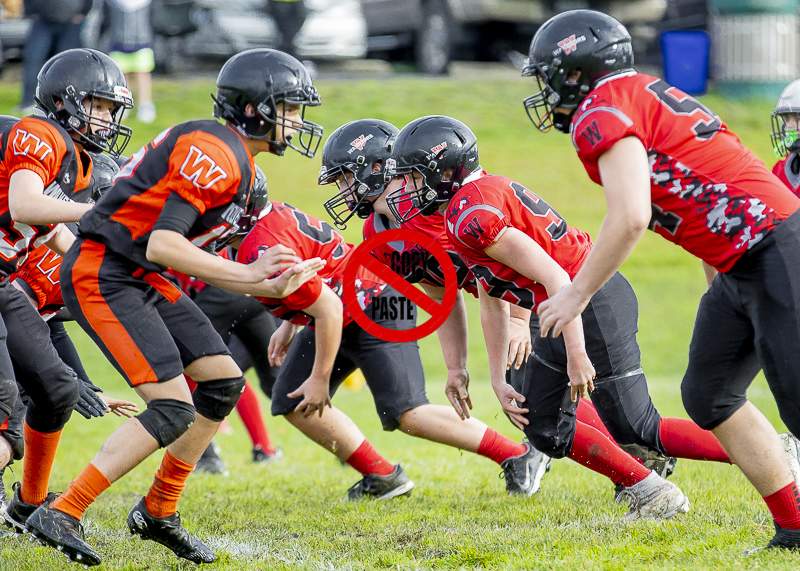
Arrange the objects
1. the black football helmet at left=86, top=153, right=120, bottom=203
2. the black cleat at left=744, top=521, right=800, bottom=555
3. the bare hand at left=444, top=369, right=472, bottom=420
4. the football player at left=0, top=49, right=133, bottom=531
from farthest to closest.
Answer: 1. the black football helmet at left=86, top=153, right=120, bottom=203
2. the bare hand at left=444, top=369, right=472, bottom=420
3. the football player at left=0, top=49, right=133, bottom=531
4. the black cleat at left=744, top=521, right=800, bottom=555

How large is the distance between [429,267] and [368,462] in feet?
3.99

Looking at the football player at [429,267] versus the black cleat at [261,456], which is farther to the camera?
the black cleat at [261,456]

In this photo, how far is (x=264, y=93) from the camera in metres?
3.47

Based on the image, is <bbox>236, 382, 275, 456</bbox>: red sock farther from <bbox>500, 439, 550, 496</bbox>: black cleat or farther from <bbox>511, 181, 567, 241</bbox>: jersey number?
<bbox>511, 181, 567, 241</bbox>: jersey number

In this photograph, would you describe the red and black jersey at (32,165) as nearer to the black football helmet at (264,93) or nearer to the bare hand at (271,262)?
the black football helmet at (264,93)

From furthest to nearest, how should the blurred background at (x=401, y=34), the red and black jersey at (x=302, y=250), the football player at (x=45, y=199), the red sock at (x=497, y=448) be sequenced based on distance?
the blurred background at (x=401, y=34), the red sock at (x=497, y=448), the red and black jersey at (x=302, y=250), the football player at (x=45, y=199)

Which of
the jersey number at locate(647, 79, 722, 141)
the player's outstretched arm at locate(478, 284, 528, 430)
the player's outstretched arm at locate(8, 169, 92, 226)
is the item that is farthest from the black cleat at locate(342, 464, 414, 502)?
the jersey number at locate(647, 79, 722, 141)

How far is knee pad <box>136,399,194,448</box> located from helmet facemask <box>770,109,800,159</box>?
3.42 meters

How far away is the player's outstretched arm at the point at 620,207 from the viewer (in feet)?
9.27

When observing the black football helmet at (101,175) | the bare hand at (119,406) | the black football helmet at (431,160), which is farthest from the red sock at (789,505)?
the black football helmet at (101,175)

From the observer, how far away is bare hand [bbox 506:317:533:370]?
435cm

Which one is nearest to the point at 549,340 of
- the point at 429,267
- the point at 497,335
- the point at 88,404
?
the point at 497,335

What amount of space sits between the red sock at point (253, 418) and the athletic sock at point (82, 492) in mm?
2792

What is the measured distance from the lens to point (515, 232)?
3453 millimetres
